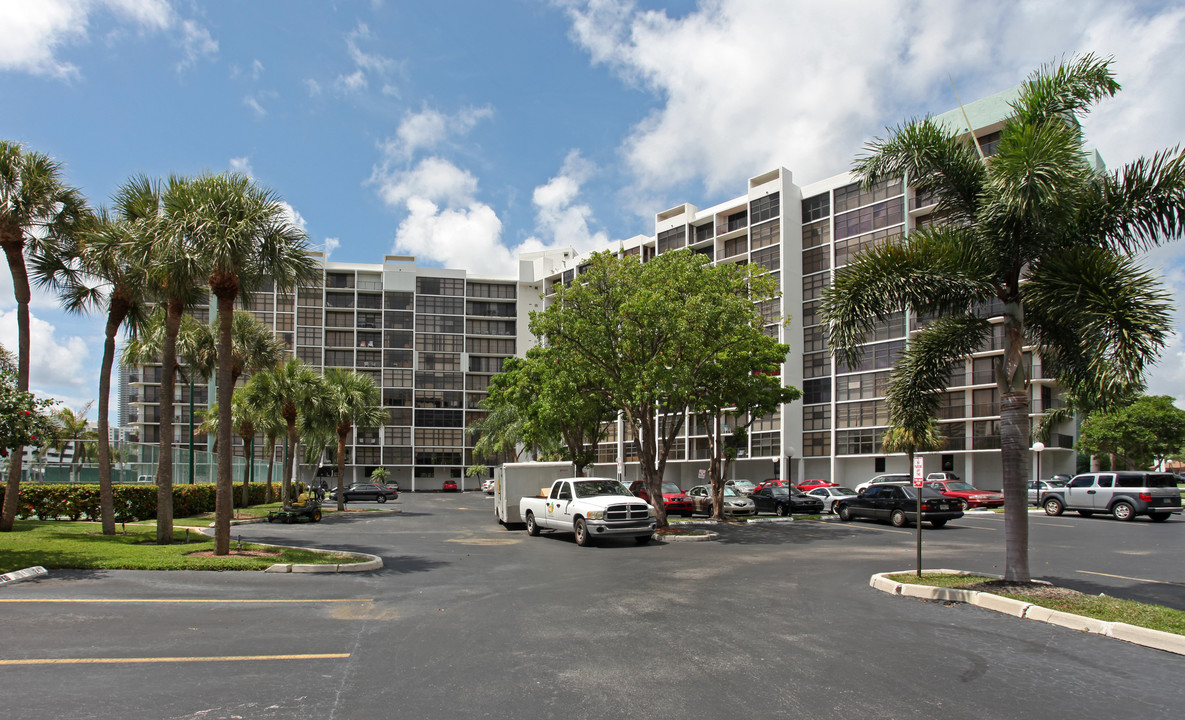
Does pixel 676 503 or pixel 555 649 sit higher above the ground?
pixel 555 649

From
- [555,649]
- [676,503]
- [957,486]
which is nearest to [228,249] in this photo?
[555,649]

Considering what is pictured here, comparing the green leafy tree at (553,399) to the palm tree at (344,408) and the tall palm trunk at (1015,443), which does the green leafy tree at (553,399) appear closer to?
the palm tree at (344,408)

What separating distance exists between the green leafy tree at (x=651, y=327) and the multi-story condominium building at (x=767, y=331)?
8.93 ft

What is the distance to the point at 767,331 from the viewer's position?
65750 millimetres

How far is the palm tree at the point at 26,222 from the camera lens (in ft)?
57.5

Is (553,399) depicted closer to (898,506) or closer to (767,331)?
(898,506)

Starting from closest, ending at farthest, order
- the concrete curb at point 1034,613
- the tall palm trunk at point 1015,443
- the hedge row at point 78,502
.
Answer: the concrete curb at point 1034,613
the tall palm trunk at point 1015,443
the hedge row at point 78,502

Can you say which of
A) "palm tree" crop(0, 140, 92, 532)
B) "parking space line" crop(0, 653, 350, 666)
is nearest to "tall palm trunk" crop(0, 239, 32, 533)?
"palm tree" crop(0, 140, 92, 532)

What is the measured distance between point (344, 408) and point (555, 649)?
3229 cm

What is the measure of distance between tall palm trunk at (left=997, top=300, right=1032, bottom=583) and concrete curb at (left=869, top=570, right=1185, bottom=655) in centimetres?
116

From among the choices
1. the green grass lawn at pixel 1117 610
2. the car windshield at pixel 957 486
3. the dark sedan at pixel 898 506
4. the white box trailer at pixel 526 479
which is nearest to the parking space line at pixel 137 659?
the green grass lawn at pixel 1117 610

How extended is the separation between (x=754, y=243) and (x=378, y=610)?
62.2 m

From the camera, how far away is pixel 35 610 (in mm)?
9688

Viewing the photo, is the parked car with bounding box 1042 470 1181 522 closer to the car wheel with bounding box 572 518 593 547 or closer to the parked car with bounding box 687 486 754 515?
the parked car with bounding box 687 486 754 515
